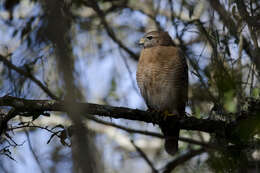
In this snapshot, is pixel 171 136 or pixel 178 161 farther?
pixel 178 161

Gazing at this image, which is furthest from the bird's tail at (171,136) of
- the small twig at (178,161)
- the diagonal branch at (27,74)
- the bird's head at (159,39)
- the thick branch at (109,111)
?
the bird's head at (159,39)

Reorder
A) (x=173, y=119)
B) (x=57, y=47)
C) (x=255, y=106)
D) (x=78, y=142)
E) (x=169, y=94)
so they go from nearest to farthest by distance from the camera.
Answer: (x=78, y=142) < (x=57, y=47) < (x=255, y=106) < (x=173, y=119) < (x=169, y=94)

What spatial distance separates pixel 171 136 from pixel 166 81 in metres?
0.84

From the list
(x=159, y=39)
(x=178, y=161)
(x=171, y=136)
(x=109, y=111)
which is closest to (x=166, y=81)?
(x=171, y=136)

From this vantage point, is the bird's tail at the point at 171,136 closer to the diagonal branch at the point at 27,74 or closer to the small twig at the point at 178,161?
the small twig at the point at 178,161

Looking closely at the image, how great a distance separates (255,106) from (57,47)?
2.86 m

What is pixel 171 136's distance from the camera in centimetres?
500

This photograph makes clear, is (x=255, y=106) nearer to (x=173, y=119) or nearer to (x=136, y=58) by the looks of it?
A: (x=173, y=119)

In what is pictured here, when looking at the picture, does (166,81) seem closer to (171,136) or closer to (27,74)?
(171,136)

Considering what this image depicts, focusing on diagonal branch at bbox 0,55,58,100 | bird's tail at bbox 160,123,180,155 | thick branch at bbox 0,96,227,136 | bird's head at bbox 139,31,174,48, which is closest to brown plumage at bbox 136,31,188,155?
bird's tail at bbox 160,123,180,155

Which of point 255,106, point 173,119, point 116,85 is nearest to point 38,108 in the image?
point 173,119

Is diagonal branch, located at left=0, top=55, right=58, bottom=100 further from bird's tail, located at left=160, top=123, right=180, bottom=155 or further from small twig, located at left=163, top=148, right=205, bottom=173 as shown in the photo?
small twig, located at left=163, top=148, right=205, bottom=173

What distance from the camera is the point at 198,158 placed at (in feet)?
18.7

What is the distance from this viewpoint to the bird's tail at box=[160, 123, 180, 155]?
15.8 feet
